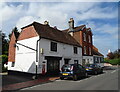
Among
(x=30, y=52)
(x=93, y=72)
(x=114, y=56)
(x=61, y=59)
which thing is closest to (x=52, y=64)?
(x=61, y=59)

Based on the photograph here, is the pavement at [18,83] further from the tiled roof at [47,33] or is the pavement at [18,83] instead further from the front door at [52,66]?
the tiled roof at [47,33]

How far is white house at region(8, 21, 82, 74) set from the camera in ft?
46.9

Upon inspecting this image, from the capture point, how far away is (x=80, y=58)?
75.6 ft

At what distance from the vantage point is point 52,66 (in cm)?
1594

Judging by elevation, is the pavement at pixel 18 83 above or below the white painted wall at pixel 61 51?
below

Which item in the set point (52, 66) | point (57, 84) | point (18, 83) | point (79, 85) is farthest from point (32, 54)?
point (79, 85)

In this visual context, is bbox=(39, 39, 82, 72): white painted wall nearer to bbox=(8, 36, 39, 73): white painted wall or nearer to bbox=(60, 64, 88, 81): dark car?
bbox=(8, 36, 39, 73): white painted wall

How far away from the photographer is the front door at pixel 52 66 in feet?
50.2

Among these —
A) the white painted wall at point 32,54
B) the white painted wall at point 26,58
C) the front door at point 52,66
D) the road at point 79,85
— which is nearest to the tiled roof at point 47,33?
the white painted wall at point 32,54

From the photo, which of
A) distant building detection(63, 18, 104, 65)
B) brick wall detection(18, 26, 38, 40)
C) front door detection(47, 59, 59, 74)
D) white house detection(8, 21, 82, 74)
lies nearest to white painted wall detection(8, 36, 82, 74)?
white house detection(8, 21, 82, 74)

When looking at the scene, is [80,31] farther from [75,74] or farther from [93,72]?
[75,74]

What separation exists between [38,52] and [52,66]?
3074mm

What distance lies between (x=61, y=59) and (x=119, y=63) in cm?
3657

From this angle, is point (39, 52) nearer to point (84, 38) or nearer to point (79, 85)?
point (79, 85)
